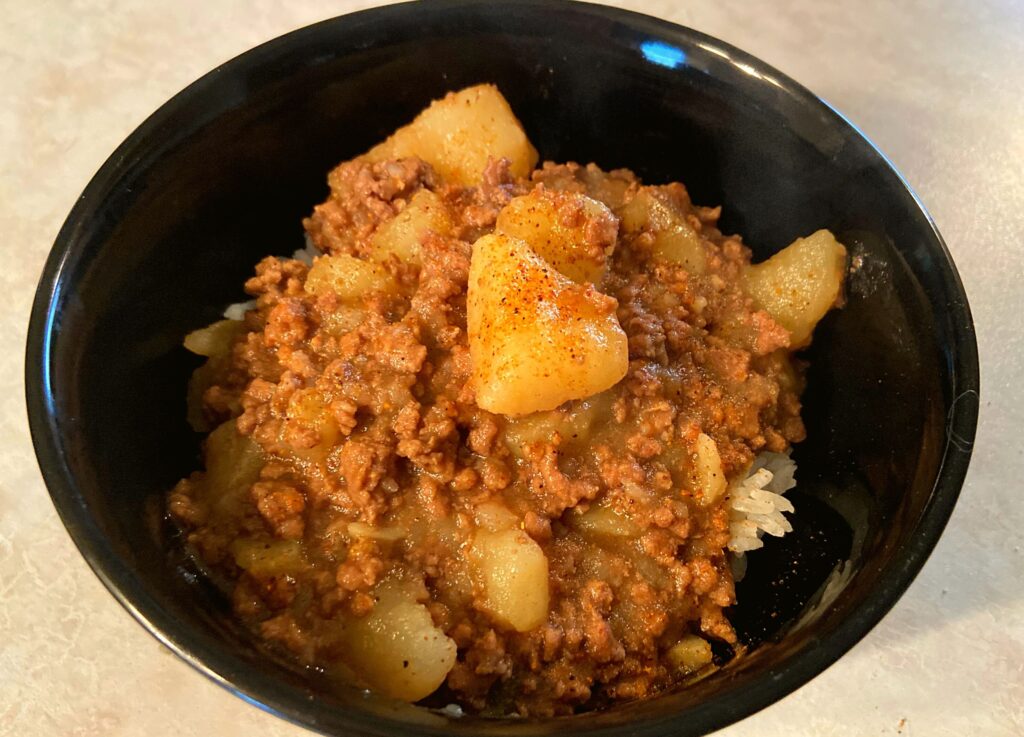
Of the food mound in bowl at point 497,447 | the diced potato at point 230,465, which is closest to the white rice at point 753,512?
the food mound in bowl at point 497,447

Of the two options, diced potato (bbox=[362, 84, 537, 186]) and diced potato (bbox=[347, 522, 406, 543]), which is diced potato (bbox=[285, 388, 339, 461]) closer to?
diced potato (bbox=[347, 522, 406, 543])

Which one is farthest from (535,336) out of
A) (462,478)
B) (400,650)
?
(400,650)

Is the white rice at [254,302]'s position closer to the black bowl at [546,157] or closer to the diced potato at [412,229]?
the black bowl at [546,157]

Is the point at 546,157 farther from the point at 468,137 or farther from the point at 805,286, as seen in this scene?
the point at 805,286

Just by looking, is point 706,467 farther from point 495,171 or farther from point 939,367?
point 495,171

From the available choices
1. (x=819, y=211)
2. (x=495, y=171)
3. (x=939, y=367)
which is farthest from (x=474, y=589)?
(x=819, y=211)
